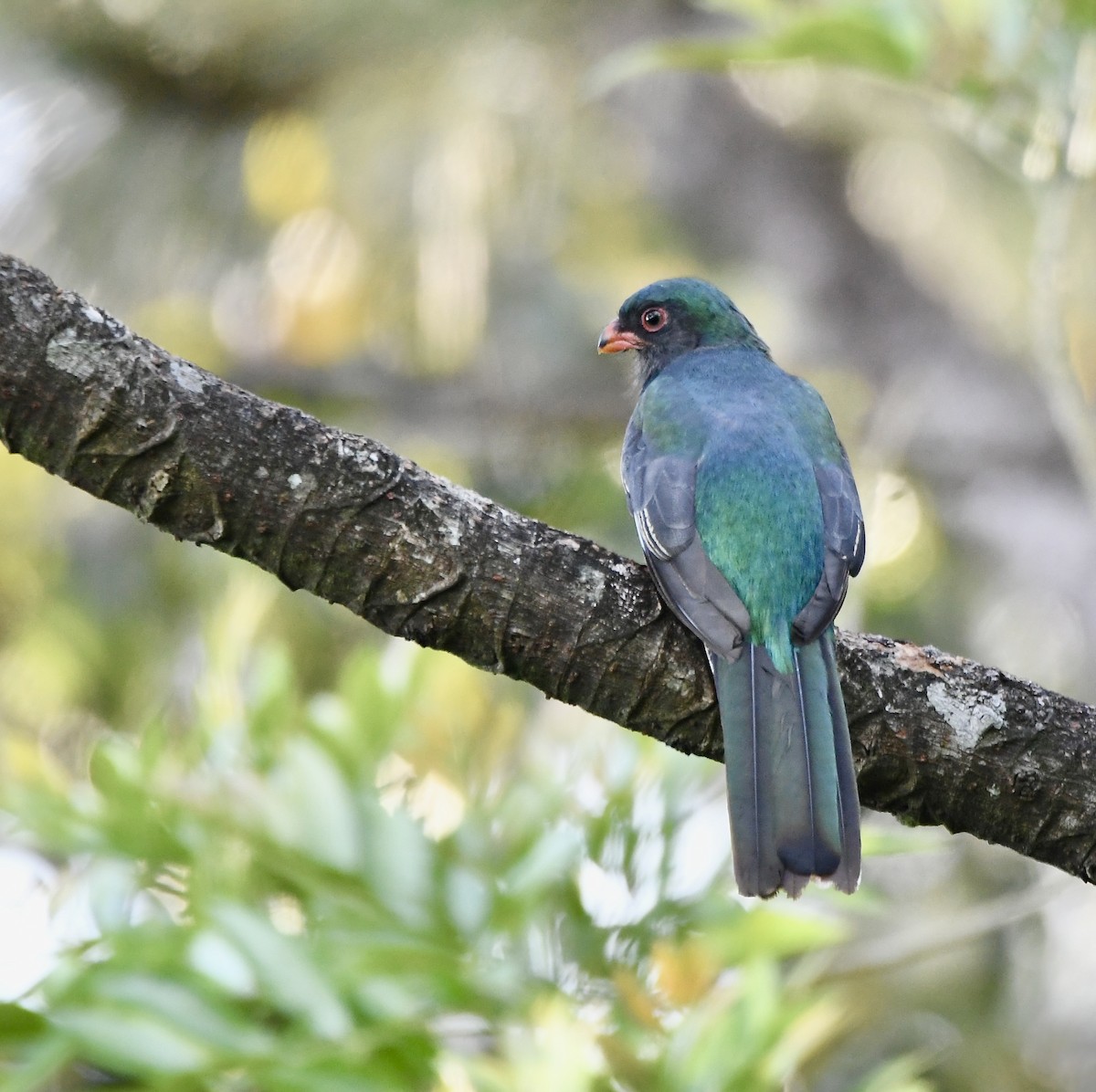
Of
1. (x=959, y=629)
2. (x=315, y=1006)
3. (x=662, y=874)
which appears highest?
(x=959, y=629)

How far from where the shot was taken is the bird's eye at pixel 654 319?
16.5 feet

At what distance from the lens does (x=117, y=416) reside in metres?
2.66

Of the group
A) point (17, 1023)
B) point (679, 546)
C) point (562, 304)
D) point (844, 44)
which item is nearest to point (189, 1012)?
point (17, 1023)

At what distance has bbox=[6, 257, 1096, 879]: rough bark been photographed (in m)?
2.66

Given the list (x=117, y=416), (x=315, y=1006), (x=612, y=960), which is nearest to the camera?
(x=117, y=416)

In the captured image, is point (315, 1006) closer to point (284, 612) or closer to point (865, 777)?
point (865, 777)

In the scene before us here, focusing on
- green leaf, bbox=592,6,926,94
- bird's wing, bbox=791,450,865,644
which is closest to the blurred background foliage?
green leaf, bbox=592,6,926,94

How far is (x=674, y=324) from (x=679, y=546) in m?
1.72

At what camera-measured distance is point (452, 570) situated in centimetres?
278

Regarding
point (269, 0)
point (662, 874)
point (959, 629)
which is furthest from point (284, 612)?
point (662, 874)

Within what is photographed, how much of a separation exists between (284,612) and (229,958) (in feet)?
15.8

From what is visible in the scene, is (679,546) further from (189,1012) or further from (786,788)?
(189,1012)

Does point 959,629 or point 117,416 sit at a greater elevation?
point 959,629

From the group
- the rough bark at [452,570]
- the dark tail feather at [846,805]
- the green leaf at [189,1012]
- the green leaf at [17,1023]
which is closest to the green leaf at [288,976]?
the green leaf at [189,1012]
